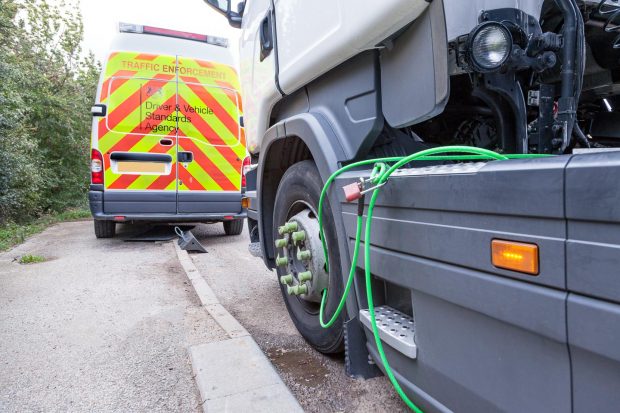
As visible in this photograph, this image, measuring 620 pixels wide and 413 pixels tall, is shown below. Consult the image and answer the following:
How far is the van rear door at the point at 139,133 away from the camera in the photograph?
5.88 meters

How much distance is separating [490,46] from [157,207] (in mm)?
5512

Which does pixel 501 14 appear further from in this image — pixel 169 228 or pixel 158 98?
pixel 169 228

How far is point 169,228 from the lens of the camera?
764 cm

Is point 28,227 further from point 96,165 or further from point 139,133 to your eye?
point 139,133

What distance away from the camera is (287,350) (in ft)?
8.25

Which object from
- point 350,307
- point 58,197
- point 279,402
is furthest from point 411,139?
point 58,197

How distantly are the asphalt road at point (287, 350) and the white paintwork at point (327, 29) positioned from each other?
4.95ft

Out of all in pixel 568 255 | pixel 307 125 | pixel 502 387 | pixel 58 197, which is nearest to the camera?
pixel 568 255

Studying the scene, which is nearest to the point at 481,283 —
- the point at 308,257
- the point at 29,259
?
the point at 308,257

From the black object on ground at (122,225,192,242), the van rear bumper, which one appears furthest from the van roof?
the black object on ground at (122,225,192,242)

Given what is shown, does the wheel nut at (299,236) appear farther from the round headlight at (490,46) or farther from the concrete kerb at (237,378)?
A: the round headlight at (490,46)

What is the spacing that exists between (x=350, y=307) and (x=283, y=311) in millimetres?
1514

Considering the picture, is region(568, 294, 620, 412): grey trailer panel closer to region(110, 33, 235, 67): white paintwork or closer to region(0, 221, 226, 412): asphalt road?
region(0, 221, 226, 412): asphalt road

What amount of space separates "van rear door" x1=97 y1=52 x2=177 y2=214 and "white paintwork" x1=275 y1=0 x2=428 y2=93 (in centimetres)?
410
